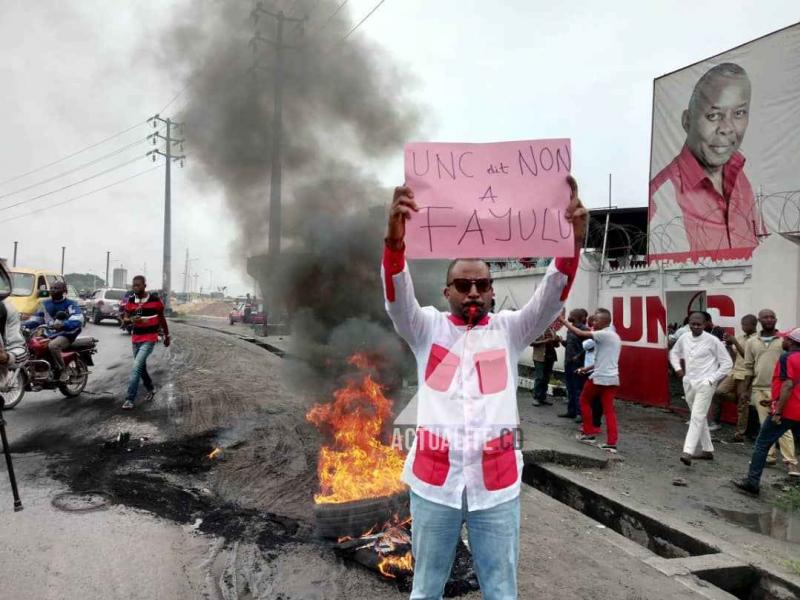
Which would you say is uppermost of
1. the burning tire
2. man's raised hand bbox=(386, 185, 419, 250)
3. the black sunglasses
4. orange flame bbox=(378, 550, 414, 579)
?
man's raised hand bbox=(386, 185, 419, 250)

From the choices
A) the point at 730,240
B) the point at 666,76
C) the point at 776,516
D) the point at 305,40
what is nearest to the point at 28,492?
the point at 776,516

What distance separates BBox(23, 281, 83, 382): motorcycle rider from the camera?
7.83 metres

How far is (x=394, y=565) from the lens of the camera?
10.4 feet

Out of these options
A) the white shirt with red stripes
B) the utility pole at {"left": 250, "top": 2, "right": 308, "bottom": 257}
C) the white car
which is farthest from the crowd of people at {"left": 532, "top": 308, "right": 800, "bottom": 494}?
the white car

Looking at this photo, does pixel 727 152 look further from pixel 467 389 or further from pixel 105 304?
pixel 105 304

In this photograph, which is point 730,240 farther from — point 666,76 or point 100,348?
point 100,348

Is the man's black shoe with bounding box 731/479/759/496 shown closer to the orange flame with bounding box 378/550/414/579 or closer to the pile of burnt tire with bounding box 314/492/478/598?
the pile of burnt tire with bounding box 314/492/478/598

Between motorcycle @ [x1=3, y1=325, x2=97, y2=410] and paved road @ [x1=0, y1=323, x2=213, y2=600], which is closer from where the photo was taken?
paved road @ [x1=0, y1=323, x2=213, y2=600]

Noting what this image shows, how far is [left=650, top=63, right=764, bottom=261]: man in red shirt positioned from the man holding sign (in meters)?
9.46

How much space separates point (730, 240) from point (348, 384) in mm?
9444

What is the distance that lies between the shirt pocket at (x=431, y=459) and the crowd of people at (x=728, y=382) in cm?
433

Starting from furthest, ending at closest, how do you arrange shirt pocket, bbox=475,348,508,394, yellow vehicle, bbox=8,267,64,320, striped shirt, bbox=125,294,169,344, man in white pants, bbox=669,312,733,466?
yellow vehicle, bbox=8,267,64,320 → striped shirt, bbox=125,294,169,344 → man in white pants, bbox=669,312,733,466 → shirt pocket, bbox=475,348,508,394

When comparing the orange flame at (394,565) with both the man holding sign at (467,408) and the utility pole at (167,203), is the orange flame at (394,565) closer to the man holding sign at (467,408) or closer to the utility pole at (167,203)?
the man holding sign at (467,408)

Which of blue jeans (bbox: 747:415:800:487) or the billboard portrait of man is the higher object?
the billboard portrait of man
